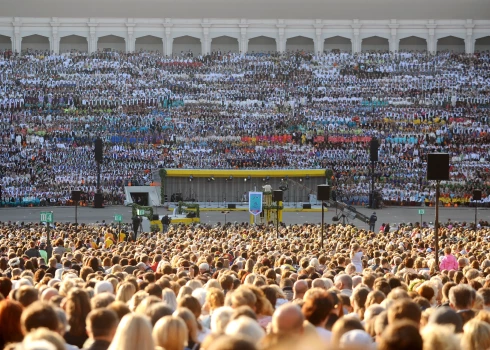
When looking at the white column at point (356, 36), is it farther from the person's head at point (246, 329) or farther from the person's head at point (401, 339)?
the person's head at point (401, 339)

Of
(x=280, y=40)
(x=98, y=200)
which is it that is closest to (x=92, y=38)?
(x=280, y=40)

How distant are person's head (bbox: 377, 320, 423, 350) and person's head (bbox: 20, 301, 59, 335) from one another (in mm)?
2480

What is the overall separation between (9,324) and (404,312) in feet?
9.90

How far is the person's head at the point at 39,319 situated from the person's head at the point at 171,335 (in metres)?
0.80

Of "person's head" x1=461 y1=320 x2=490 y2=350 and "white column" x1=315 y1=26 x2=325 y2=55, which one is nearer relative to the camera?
"person's head" x1=461 y1=320 x2=490 y2=350

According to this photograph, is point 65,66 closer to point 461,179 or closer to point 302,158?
point 302,158

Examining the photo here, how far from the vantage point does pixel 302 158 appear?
53.7 m

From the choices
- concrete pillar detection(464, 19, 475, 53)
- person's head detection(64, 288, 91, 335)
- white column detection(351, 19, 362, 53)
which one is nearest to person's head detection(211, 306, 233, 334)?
person's head detection(64, 288, 91, 335)

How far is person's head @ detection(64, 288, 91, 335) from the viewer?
295 inches

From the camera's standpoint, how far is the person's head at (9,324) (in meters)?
6.88

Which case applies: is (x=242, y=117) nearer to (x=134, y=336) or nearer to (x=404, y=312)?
(x=404, y=312)

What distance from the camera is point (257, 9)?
80.1 m

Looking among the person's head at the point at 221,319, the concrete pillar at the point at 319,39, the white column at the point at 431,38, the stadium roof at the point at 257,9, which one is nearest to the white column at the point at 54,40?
the stadium roof at the point at 257,9

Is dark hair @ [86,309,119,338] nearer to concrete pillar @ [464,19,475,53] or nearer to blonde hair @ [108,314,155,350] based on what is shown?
blonde hair @ [108,314,155,350]
